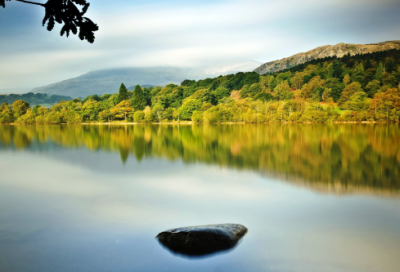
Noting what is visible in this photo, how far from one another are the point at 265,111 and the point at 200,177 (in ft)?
284

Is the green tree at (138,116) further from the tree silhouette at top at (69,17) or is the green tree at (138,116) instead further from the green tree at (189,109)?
the tree silhouette at top at (69,17)

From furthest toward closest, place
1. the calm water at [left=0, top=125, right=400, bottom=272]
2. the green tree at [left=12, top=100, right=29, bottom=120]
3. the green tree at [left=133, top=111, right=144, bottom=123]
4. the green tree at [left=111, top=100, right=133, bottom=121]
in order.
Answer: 1. the green tree at [left=12, top=100, right=29, bottom=120]
2. the green tree at [left=111, top=100, right=133, bottom=121]
3. the green tree at [left=133, top=111, right=144, bottom=123]
4. the calm water at [left=0, top=125, right=400, bottom=272]

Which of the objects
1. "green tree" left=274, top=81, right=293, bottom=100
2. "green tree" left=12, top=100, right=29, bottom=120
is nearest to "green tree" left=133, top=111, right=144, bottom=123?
"green tree" left=12, top=100, right=29, bottom=120

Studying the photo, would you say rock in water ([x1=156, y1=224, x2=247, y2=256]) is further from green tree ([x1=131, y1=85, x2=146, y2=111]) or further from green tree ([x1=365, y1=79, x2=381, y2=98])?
green tree ([x1=131, y1=85, x2=146, y2=111])

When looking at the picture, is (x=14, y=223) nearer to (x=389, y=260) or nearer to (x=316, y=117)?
(x=389, y=260)

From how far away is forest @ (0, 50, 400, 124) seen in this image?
91.0 m

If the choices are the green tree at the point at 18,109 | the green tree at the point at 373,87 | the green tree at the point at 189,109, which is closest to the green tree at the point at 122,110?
the green tree at the point at 189,109

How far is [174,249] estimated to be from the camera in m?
7.38

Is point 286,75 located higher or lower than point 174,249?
higher

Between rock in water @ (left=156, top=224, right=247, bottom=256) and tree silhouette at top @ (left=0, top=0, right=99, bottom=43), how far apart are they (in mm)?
4898

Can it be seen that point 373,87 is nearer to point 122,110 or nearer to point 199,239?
point 122,110

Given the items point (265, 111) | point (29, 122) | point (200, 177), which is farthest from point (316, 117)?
point (29, 122)

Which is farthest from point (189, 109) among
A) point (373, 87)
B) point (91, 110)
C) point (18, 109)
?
point (18, 109)

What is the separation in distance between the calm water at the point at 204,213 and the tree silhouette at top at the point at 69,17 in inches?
184
